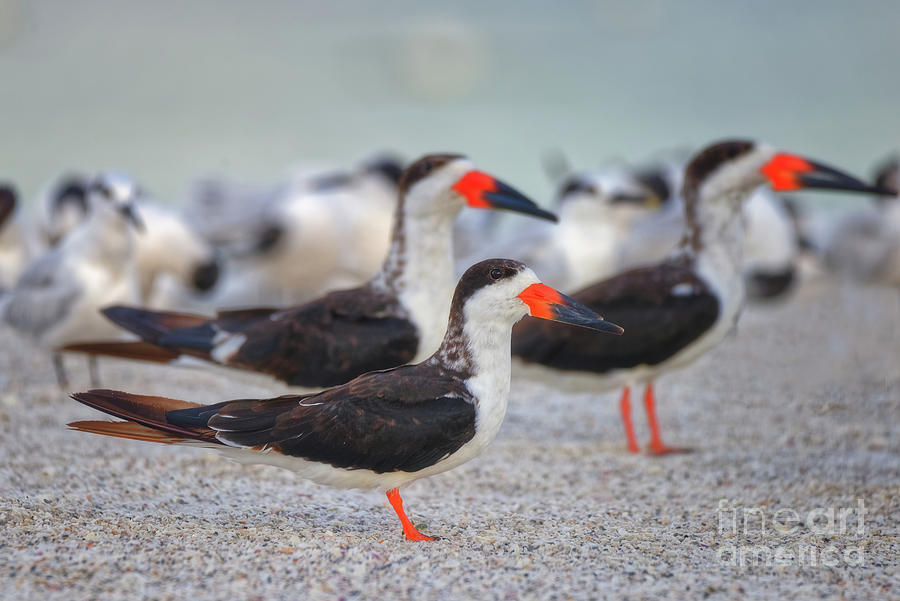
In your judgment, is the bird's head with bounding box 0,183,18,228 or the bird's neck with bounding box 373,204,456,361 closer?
the bird's neck with bounding box 373,204,456,361

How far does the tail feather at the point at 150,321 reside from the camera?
4.22m

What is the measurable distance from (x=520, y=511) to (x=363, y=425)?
2.98 ft

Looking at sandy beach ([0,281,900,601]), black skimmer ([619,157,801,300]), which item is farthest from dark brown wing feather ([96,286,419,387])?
black skimmer ([619,157,801,300])

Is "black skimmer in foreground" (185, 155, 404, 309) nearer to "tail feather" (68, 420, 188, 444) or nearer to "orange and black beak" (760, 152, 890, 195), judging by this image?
"orange and black beak" (760, 152, 890, 195)

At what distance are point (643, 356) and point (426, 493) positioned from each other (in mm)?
1300

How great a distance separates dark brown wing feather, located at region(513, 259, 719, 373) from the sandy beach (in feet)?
0.47

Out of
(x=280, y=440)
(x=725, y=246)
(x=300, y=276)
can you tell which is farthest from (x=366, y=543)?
(x=300, y=276)

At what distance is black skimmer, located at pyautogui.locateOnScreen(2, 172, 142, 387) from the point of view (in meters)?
5.95

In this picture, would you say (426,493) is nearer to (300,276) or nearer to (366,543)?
(366,543)

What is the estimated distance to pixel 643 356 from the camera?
14.9 ft

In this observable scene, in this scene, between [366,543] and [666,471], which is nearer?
[366,543]
